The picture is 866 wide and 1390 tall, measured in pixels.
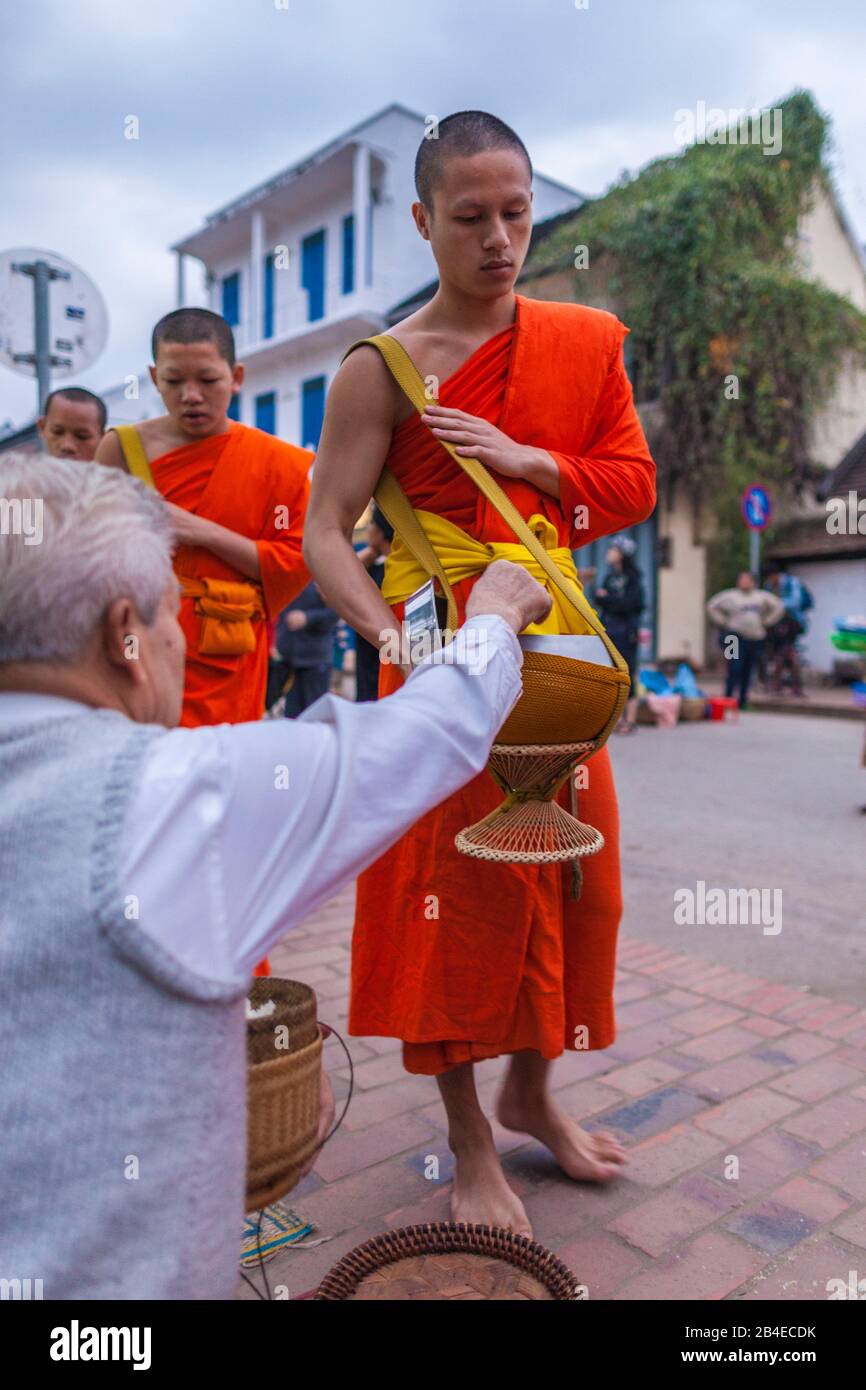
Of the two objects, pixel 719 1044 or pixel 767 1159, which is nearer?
pixel 767 1159

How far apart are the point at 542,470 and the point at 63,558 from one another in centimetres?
106

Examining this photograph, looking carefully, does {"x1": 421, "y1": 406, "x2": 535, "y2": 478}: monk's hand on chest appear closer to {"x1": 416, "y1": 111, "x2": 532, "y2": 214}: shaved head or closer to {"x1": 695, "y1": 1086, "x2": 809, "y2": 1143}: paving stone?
{"x1": 416, "y1": 111, "x2": 532, "y2": 214}: shaved head

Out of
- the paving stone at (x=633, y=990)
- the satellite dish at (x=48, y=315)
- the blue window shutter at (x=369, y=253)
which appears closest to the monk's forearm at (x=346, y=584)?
the paving stone at (x=633, y=990)

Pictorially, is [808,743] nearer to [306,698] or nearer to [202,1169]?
[306,698]

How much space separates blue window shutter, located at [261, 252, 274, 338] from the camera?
68.1ft

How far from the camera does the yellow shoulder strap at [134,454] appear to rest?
2.89m

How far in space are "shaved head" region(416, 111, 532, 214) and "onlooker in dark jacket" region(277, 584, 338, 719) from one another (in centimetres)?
446

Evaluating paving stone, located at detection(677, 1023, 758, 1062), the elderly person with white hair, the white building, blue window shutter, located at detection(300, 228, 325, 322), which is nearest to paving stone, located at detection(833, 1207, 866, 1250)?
paving stone, located at detection(677, 1023, 758, 1062)

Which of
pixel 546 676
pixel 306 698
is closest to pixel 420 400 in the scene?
pixel 546 676

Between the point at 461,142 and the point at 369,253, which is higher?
the point at 369,253

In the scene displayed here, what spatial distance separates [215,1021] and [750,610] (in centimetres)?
1142

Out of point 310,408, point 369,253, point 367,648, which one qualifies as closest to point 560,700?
point 367,648

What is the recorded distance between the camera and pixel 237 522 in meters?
2.95

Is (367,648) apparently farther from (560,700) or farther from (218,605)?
(560,700)
